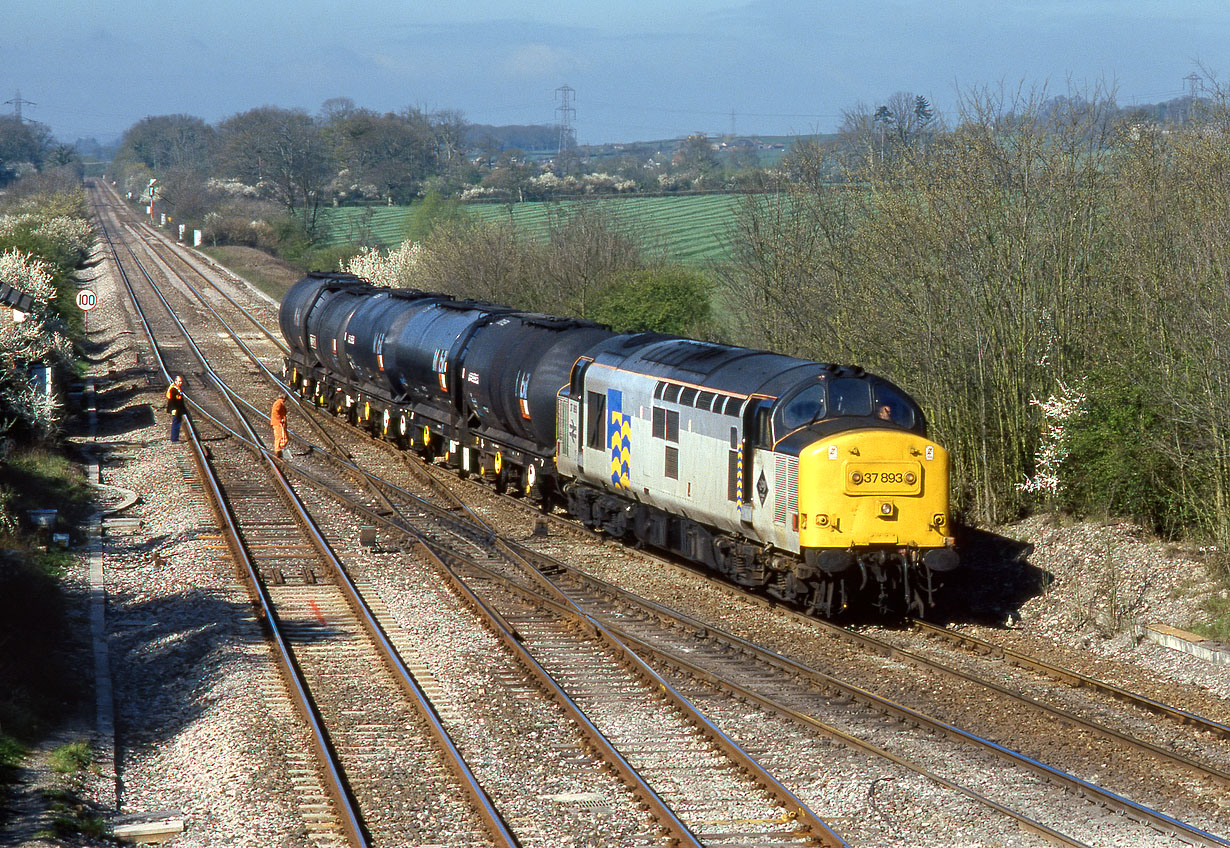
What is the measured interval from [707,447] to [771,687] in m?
4.49

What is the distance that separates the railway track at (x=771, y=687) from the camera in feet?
31.4

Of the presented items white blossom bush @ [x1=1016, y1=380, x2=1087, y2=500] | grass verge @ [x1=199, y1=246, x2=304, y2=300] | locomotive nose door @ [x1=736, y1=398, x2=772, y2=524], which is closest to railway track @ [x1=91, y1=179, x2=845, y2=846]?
locomotive nose door @ [x1=736, y1=398, x2=772, y2=524]

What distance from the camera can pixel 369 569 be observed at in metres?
18.3

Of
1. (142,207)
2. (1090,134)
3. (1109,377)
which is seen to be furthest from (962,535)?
(142,207)

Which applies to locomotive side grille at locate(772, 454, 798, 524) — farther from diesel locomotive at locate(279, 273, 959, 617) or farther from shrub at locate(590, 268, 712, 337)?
shrub at locate(590, 268, 712, 337)

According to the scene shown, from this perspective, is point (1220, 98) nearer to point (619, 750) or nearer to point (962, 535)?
point (962, 535)

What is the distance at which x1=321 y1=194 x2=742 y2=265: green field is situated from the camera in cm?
4856

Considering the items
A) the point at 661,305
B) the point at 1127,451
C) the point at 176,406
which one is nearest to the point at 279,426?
the point at 176,406

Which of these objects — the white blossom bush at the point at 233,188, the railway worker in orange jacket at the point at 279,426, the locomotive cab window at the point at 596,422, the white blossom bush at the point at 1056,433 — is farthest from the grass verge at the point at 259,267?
the white blossom bush at the point at 1056,433

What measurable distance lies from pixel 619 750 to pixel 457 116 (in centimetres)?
13633

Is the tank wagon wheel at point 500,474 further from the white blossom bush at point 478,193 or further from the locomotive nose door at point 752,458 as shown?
the white blossom bush at point 478,193

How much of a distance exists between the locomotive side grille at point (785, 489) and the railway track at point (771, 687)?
4.81ft

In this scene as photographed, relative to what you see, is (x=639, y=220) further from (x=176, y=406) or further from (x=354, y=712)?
(x=354, y=712)

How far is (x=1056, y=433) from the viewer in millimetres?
17828
